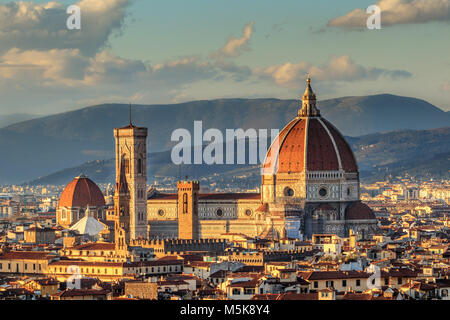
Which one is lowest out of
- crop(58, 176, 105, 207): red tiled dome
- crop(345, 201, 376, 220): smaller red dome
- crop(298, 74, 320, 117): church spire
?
crop(345, 201, 376, 220): smaller red dome

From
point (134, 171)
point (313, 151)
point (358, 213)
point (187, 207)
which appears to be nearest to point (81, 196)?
point (134, 171)

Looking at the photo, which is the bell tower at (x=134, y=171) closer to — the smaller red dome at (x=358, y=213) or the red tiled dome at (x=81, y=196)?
the red tiled dome at (x=81, y=196)

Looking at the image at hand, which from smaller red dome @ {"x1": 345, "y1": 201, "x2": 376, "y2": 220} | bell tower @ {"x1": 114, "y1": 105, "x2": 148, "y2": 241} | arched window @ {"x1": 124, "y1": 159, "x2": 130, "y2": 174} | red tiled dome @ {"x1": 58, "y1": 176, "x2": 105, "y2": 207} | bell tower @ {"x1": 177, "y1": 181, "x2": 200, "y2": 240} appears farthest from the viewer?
red tiled dome @ {"x1": 58, "y1": 176, "x2": 105, "y2": 207}

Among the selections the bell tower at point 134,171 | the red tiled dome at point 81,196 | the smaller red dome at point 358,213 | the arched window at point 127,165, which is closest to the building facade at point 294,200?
the smaller red dome at point 358,213

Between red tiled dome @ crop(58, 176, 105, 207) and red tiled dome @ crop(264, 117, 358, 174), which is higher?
red tiled dome @ crop(264, 117, 358, 174)

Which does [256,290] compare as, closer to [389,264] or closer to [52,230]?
[389,264]

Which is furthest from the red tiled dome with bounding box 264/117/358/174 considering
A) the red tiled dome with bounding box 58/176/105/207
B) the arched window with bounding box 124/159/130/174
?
the red tiled dome with bounding box 58/176/105/207

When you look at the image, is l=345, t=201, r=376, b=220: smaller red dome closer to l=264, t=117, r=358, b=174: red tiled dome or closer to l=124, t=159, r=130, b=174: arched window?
l=264, t=117, r=358, b=174: red tiled dome
